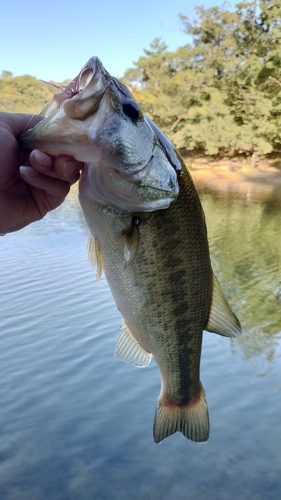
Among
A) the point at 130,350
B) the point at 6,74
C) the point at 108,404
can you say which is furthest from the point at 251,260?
the point at 6,74

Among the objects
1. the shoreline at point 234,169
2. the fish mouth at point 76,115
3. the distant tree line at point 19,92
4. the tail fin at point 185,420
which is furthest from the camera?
the distant tree line at point 19,92

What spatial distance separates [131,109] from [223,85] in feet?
121

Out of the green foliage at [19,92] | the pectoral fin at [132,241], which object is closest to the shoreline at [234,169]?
the green foliage at [19,92]

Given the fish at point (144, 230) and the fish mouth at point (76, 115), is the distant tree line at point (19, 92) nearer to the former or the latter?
the fish at point (144, 230)

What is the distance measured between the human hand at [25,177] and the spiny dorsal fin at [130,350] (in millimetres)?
789

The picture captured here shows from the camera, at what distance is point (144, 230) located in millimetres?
1967

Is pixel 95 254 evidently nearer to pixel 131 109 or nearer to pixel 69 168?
pixel 69 168

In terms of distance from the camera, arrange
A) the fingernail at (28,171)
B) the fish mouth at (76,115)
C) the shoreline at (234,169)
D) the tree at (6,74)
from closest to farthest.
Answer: the fish mouth at (76,115), the fingernail at (28,171), the shoreline at (234,169), the tree at (6,74)

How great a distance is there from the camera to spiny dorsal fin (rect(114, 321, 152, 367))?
234 cm

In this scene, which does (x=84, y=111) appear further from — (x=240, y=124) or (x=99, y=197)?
(x=240, y=124)

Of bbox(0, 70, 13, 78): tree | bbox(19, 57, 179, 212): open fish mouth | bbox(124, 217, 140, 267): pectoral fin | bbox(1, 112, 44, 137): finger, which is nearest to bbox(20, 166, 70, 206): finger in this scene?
bbox(19, 57, 179, 212): open fish mouth

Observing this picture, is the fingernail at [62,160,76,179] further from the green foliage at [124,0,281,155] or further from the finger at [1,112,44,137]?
the green foliage at [124,0,281,155]

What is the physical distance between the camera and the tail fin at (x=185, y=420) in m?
2.45

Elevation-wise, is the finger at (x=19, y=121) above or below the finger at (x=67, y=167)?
above
